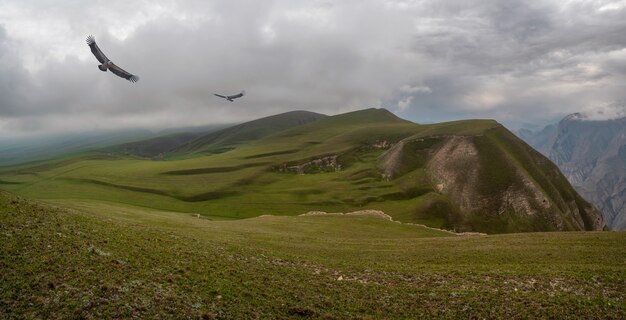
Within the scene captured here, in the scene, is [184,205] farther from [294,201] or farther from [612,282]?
[612,282]

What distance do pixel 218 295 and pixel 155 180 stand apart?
17395 cm

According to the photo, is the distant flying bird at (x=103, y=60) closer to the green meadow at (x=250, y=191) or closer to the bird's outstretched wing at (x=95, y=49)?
the bird's outstretched wing at (x=95, y=49)

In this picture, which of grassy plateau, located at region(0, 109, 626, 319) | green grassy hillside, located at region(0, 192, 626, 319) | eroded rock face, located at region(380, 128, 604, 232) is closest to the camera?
green grassy hillside, located at region(0, 192, 626, 319)

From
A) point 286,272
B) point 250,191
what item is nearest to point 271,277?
point 286,272

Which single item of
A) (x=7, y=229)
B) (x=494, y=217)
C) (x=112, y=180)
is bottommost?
(x=494, y=217)

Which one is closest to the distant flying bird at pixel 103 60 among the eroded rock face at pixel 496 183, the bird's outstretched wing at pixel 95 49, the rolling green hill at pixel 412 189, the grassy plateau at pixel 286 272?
the bird's outstretched wing at pixel 95 49

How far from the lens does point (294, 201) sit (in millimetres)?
147625

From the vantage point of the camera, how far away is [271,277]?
28719 mm

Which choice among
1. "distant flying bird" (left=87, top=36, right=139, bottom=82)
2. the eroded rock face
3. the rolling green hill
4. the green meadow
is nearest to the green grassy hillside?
"distant flying bird" (left=87, top=36, right=139, bottom=82)

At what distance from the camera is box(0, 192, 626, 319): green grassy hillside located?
21062mm

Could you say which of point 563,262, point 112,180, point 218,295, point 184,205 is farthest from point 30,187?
point 563,262

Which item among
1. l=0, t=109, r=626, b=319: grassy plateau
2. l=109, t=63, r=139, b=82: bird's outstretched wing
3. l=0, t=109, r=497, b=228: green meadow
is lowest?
l=0, t=109, r=497, b=228: green meadow

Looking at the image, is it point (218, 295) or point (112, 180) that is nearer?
point (218, 295)

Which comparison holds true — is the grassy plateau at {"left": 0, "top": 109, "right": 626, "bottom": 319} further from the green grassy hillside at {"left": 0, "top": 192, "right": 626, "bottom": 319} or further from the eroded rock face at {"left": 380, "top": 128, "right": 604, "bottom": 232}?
the eroded rock face at {"left": 380, "top": 128, "right": 604, "bottom": 232}
